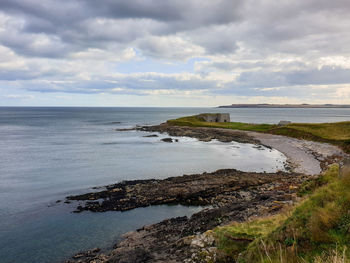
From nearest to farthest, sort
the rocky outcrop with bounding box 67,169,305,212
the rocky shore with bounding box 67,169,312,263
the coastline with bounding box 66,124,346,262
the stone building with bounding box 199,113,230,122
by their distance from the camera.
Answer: the coastline with bounding box 66,124,346,262 < the rocky shore with bounding box 67,169,312,263 < the rocky outcrop with bounding box 67,169,305,212 < the stone building with bounding box 199,113,230,122

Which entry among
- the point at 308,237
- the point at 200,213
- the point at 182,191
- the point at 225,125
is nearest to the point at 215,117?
the point at 225,125

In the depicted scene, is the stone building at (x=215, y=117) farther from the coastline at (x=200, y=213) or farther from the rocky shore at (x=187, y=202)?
the rocky shore at (x=187, y=202)

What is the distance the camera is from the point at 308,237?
892 cm

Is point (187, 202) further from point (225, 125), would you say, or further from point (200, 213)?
point (225, 125)

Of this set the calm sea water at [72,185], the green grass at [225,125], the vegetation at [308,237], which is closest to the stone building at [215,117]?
the green grass at [225,125]

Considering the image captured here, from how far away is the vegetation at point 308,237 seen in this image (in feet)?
26.7

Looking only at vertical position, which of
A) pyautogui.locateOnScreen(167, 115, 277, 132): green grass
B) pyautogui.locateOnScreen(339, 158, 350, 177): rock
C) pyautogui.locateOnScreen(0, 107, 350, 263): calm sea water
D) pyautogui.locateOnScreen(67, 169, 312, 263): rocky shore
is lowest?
pyautogui.locateOnScreen(0, 107, 350, 263): calm sea water

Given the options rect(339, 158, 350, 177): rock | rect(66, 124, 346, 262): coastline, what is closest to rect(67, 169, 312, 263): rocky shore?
rect(66, 124, 346, 262): coastline

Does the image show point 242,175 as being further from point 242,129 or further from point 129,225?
point 242,129

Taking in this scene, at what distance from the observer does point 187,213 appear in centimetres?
2169

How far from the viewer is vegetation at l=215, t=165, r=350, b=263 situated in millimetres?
8125

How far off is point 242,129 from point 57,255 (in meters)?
83.0

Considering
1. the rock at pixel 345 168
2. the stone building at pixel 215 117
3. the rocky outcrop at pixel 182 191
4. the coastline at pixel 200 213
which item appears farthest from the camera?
the stone building at pixel 215 117

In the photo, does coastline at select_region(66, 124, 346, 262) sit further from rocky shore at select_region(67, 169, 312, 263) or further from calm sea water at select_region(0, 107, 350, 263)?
calm sea water at select_region(0, 107, 350, 263)
